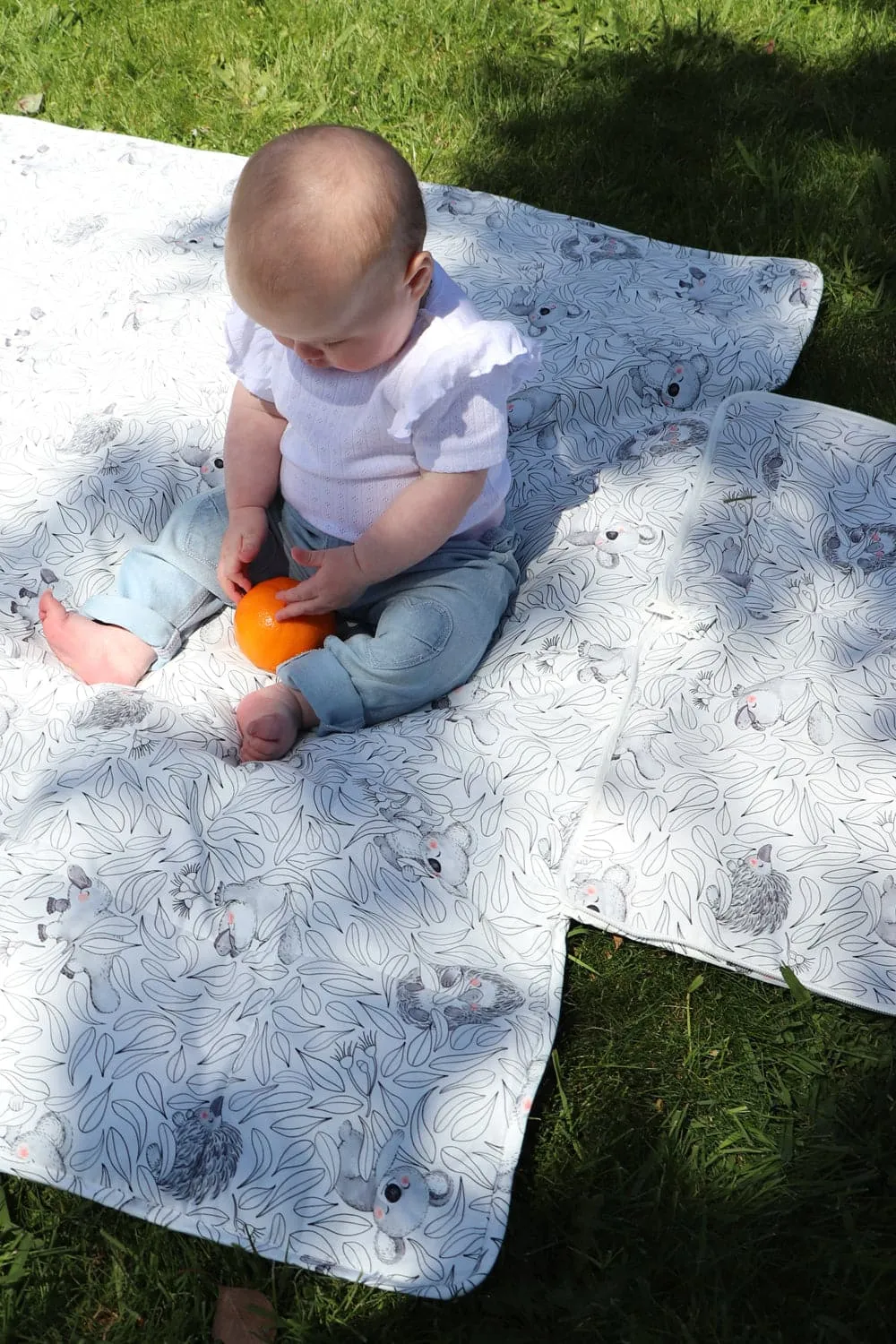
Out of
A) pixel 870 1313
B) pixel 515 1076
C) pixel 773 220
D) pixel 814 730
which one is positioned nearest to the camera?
pixel 870 1313

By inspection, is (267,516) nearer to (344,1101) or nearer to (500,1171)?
(344,1101)

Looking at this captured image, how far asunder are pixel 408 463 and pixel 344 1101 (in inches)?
37.6

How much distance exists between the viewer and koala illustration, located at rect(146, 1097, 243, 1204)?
1.53m

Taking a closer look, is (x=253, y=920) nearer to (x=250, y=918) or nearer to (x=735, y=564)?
(x=250, y=918)

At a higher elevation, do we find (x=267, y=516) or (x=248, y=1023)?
(x=267, y=516)

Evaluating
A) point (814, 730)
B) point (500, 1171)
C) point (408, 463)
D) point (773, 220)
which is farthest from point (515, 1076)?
point (773, 220)

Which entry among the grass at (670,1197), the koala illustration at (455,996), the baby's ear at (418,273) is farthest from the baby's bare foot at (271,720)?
the baby's ear at (418,273)

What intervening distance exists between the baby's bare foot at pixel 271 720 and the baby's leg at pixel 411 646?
0.07 ft

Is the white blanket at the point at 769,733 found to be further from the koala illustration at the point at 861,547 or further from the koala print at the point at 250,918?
the koala print at the point at 250,918

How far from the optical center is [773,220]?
9.89 feet

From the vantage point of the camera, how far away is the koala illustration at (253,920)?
169 centimetres

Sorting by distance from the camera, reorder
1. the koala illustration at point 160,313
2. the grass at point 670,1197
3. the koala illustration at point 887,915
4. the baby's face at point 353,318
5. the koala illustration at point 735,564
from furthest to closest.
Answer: the koala illustration at point 160,313
the koala illustration at point 735,564
the koala illustration at point 887,915
the baby's face at point 353,318
the grass at point 670,1197

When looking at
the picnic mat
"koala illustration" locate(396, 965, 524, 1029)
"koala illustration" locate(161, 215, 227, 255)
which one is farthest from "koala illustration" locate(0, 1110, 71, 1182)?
"koala illustration" locate(161, 215, 227, 255)

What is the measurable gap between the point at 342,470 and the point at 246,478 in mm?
240
